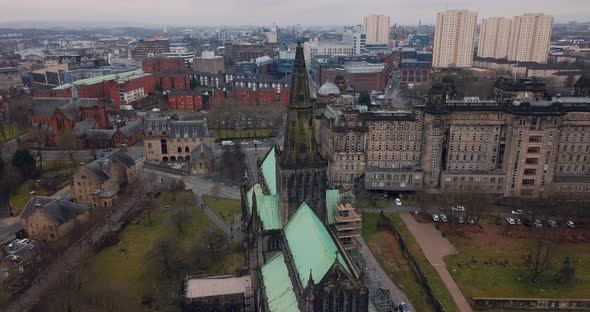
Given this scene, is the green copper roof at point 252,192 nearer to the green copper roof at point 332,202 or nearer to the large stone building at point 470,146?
the green copper roof at point 332,202

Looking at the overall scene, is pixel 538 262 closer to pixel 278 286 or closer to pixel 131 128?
pixel 278 286

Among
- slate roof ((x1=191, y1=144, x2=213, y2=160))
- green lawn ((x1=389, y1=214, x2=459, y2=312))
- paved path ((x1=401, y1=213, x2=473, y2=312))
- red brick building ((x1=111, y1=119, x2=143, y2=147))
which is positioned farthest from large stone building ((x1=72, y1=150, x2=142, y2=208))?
paved path ((x1=401, y1=213, x2=473, y2=312))

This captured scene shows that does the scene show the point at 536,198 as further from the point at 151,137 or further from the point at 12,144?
the point at 12,144

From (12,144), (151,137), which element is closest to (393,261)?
(151,137)

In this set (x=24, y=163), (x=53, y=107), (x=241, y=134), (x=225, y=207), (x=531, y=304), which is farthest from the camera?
(x=241, y=134)

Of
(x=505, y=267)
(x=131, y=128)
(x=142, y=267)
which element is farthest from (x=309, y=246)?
(x=131, y=128)

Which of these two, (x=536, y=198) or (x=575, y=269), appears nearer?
(x=575, y=269)
